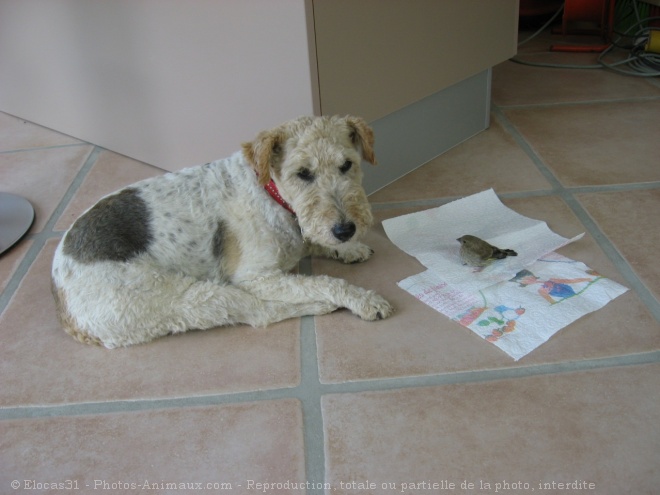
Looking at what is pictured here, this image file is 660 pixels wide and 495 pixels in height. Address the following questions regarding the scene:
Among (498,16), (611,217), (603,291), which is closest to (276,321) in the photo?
(603,291)

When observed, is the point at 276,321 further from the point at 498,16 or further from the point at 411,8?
the point at 498,16

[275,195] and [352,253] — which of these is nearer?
[275,195]

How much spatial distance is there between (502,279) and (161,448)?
4.06 ft

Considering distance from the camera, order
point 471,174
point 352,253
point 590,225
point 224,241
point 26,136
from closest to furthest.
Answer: point 224,241 → point 352,253 → point 590,225 → point 471,174 → point 26,136

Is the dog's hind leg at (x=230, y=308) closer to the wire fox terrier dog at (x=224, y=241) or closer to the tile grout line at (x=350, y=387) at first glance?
the wire fox terrier dog at (x=224, y=241)

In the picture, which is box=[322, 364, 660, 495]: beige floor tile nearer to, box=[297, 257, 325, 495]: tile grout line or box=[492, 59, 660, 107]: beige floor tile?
box=[297, 257, 325, 495]: tile grout line

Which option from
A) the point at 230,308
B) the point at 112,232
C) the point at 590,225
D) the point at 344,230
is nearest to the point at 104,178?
the point at 112,232

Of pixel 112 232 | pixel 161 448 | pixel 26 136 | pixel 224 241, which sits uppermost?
pixel 112 232

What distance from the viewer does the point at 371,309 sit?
2074 mm

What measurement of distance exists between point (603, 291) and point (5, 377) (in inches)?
76.7

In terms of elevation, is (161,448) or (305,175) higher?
(305,175)

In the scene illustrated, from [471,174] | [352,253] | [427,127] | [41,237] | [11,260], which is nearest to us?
[352,253]

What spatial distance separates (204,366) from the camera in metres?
1.98

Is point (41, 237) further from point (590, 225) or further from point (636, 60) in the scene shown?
point (636, 60)
